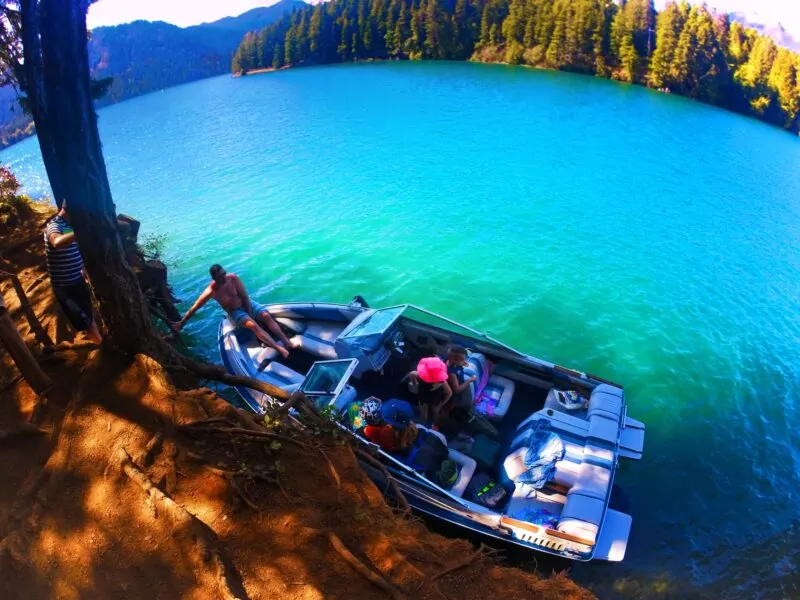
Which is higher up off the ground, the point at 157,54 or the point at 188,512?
the point at 157,54

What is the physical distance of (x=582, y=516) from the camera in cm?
748

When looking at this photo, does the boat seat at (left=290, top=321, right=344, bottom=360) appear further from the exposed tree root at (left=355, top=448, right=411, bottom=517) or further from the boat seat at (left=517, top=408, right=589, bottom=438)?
the boat seat at (left=517, top=408, right=589, bottom=438)

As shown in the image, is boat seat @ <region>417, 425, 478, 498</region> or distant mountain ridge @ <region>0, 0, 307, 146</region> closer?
boat seat @ <region>417, 425, 478, 498</region>

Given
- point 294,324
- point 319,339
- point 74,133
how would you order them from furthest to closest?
point 294,324, point 319,339, point 74,133

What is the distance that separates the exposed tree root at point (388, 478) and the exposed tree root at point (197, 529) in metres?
2.23

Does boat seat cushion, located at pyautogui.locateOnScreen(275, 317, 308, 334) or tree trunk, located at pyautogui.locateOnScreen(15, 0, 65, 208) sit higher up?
tree trunk, located at pyautogui.locateOnScreen(15, 0, 65, 208)

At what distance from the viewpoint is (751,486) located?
1001cm

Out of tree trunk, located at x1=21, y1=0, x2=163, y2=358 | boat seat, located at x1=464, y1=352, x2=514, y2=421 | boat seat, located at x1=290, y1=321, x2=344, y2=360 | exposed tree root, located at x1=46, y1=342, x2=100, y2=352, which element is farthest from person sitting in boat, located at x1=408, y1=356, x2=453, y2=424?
exposed tree root, located at x1=46, y1=342, x2=100, y2=352

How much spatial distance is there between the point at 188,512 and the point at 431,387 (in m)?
Result: 4.65

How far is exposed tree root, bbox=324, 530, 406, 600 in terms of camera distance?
464cm

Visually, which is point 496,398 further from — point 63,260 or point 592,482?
point 63,260

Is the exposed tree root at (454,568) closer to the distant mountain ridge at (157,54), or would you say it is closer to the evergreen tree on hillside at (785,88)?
the evergreen tree on hillside at (785,88)

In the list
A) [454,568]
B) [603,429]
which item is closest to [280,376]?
[454,568]

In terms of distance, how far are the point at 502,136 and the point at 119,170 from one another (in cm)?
2457
